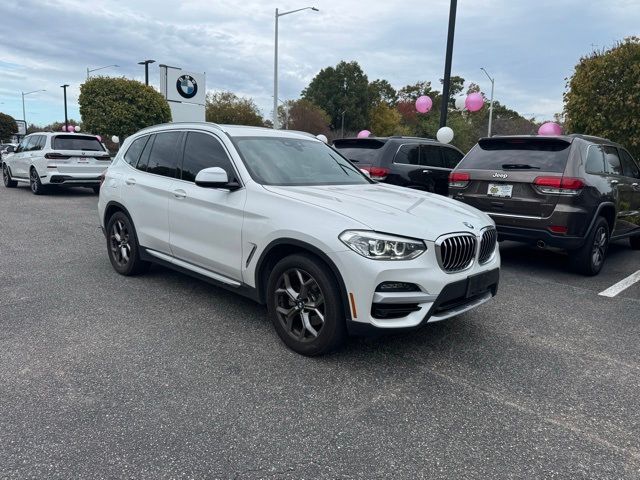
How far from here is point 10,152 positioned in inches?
635

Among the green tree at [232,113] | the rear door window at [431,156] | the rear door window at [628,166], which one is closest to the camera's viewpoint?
the rear door window at [628,166]

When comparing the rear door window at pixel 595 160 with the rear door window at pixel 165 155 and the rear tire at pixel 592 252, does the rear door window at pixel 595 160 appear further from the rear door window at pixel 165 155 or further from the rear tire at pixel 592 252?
the rear door window at pixel 165 155

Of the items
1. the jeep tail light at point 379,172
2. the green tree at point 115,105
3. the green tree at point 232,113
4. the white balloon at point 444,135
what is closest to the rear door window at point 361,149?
the jeep tail light at point 379,172

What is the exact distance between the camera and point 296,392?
10.5 ft

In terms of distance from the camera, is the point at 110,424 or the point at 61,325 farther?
the point at 61,325

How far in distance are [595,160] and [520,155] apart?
970 mm

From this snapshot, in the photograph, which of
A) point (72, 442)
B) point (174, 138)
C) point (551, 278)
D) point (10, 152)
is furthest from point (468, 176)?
point (10, 152)

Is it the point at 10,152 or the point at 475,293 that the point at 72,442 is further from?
the point at 10,152

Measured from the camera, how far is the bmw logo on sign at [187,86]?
29.9 meters

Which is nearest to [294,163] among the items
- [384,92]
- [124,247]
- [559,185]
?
[124,247]

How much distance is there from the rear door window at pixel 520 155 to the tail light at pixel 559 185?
0.15m

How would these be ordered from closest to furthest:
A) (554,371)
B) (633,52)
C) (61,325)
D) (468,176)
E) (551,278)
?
(554,371) < (61,325) < (551,278) < (468,176) < (633,52)

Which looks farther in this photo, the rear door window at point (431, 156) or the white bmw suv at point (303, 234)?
the rear door window at point (431, 156)

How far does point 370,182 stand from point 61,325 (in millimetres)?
3071
